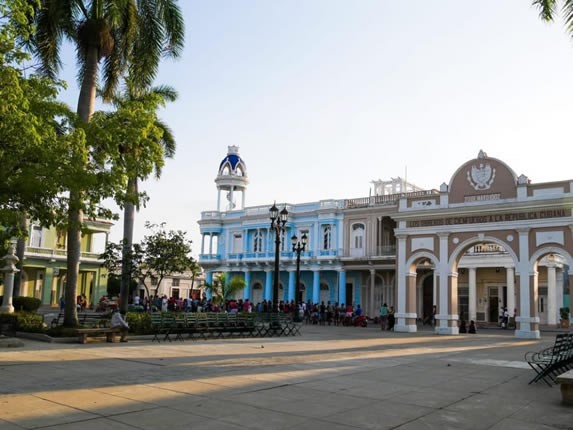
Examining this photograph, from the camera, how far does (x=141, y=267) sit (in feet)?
79.8

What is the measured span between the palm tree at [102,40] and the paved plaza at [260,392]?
735 cm

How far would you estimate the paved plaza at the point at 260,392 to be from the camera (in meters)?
6.32

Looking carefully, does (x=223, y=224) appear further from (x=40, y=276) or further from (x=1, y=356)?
(x=1, y=356)

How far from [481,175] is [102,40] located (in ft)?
58.6

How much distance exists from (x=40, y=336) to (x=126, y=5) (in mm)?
10515

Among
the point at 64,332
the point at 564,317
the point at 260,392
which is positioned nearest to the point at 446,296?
the point at 564,317

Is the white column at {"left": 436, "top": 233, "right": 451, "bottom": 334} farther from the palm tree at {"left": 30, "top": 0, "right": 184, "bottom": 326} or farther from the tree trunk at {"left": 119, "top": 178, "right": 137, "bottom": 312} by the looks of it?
the palm tree at {"left": 30, "top": 0, "right": 184, "bottom": 326}

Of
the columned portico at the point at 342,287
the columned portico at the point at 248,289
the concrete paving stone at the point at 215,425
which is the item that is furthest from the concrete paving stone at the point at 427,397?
the columned portico at the point at 248,289

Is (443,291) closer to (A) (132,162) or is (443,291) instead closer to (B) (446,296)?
(B) (446,296)

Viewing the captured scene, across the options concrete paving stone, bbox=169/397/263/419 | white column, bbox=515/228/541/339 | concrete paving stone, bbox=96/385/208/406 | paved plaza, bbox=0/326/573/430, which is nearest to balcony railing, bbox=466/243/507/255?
white column, bbox=515/228/541/339

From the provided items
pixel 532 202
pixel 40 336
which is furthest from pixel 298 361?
pixel 532 202

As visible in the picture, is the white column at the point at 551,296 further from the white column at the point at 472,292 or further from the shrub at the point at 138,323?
the shrub at the point at 138,323

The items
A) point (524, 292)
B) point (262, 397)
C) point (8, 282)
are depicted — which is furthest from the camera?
point (524, 292)

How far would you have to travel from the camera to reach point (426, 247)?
91.8ft
